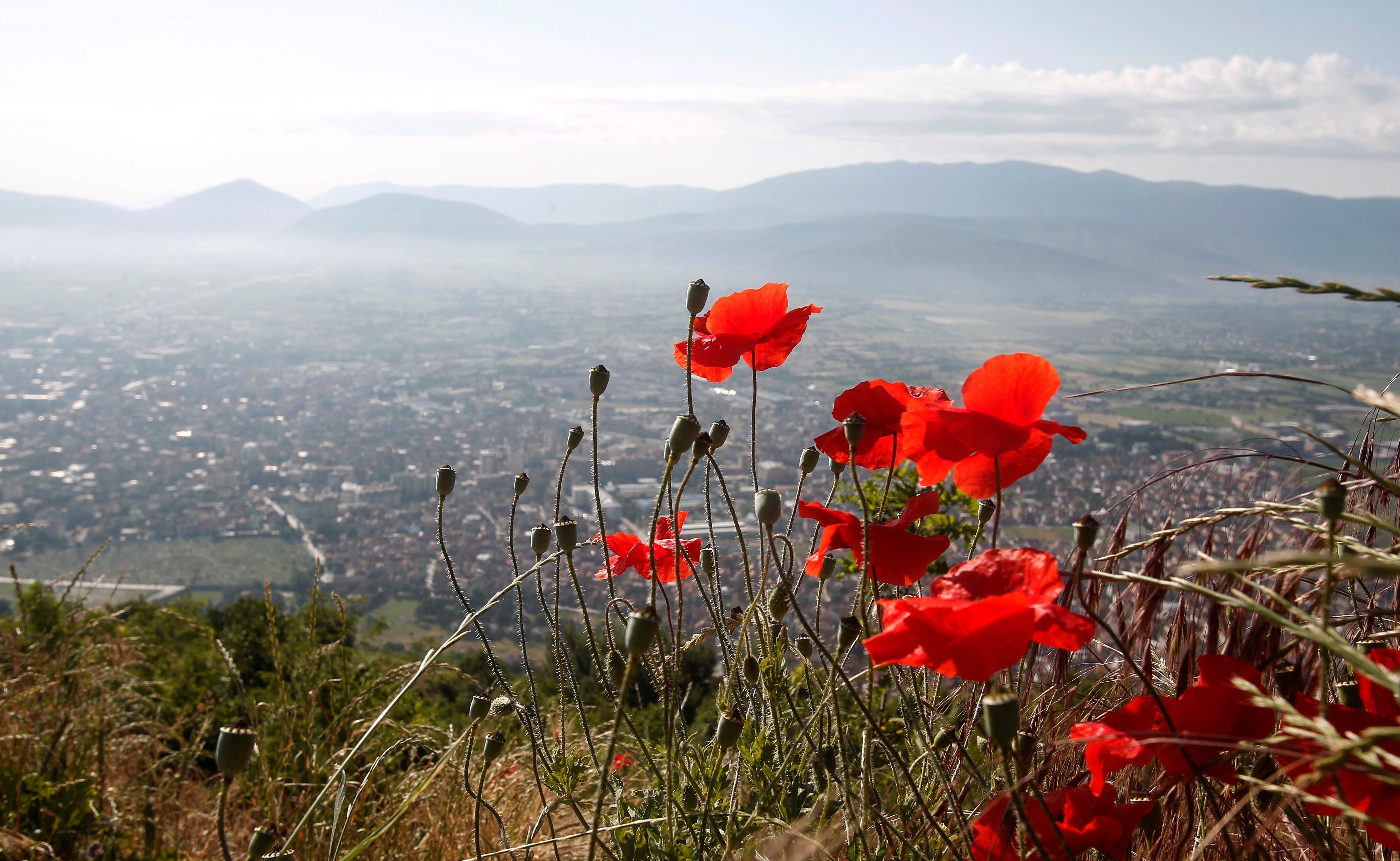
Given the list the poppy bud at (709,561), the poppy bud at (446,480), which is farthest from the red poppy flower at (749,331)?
the poppy bud at (446,480)

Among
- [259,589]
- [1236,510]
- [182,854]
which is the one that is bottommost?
[259,589]

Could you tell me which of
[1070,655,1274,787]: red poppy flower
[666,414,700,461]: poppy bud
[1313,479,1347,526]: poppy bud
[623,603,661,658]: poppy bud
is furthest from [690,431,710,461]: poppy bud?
[1313,479,1347,526]: poppy bud

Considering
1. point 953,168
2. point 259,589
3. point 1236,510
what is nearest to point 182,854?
point 1236,510

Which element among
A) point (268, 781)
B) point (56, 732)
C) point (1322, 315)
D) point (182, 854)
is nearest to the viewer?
point (268, 781)

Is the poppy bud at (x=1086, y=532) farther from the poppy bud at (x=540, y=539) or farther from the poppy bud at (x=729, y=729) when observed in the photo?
the poppy bud at (x=540, y=539)

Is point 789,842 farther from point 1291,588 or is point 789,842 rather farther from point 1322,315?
→ point 1322,315

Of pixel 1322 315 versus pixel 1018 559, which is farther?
pixel 1322 315

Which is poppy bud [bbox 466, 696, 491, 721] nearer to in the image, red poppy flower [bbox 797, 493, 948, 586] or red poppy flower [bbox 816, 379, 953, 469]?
red poppy flower [bbox 797, 493, 948, 586]
